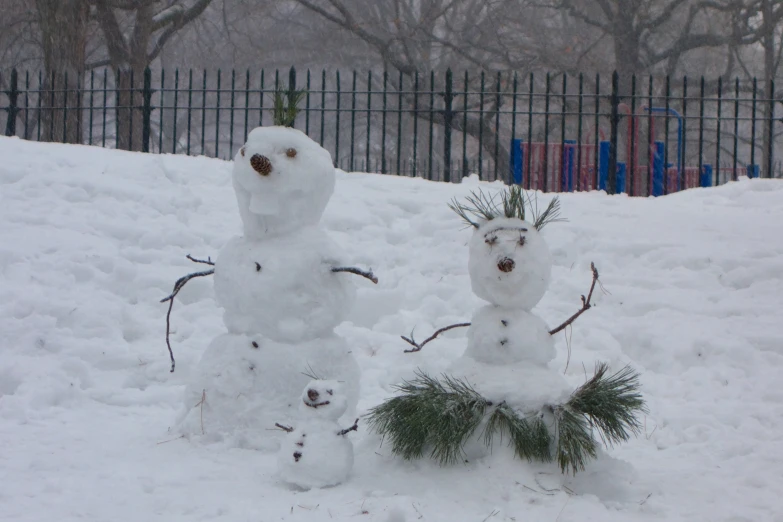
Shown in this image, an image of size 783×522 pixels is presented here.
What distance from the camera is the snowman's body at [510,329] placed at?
12.0 feet

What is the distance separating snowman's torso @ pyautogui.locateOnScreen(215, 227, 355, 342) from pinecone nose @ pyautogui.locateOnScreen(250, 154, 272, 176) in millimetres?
345

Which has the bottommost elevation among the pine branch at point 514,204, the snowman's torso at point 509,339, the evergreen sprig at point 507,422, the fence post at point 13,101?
the evergreen sprig at point 507,422

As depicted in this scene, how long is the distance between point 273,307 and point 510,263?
1.16 meters

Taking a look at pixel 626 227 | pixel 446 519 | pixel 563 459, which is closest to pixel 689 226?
pixel 626 227

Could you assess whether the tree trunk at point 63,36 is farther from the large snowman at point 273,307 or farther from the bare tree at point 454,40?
the large snowman at point 273,307

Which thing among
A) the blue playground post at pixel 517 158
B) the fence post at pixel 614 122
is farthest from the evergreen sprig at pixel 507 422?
the blue playground post at pixel 517 158

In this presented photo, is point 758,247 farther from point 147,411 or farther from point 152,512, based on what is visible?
point 152,512

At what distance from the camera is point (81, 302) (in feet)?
18.8

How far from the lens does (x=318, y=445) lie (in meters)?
3.56

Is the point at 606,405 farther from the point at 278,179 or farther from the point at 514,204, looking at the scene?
the point at 278,179

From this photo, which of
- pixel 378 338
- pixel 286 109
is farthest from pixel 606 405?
pixel 378 338

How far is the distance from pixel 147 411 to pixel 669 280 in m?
4.04

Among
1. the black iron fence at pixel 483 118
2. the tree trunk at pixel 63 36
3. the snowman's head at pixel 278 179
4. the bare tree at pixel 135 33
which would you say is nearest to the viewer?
the snowman's head at pixel 278 179

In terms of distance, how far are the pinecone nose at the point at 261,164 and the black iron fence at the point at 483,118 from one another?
49 cm
